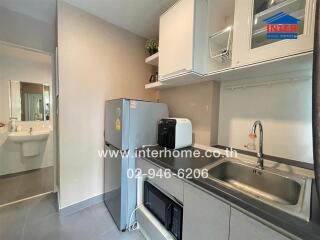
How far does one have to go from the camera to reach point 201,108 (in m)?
1.66

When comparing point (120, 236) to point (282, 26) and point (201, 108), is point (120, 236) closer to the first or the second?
point (201, 108)

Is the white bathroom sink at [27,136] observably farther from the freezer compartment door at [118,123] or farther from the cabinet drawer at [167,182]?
the cabinet drawer at [167,182]

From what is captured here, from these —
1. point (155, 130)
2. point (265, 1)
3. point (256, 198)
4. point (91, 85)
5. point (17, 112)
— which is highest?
point (265, 1)

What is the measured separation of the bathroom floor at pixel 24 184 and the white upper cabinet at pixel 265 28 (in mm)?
2907

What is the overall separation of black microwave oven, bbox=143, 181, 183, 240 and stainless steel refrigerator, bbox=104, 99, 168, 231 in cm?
22

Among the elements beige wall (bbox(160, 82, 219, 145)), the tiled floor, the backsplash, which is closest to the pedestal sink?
the tiled floor

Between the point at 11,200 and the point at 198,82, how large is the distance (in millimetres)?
2742

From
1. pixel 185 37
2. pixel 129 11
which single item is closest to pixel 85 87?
pixel 129 11

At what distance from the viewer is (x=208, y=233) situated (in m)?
0.83

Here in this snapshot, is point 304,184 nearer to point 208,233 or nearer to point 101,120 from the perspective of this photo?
point 208,233

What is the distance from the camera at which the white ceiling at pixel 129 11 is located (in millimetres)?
1534

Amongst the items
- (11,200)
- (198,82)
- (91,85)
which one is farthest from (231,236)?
(11,200)

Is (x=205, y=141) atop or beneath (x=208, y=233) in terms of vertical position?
atop

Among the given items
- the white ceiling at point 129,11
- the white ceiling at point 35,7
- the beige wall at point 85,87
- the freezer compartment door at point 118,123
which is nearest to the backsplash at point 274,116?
the freezer compartment door at point 118,123
